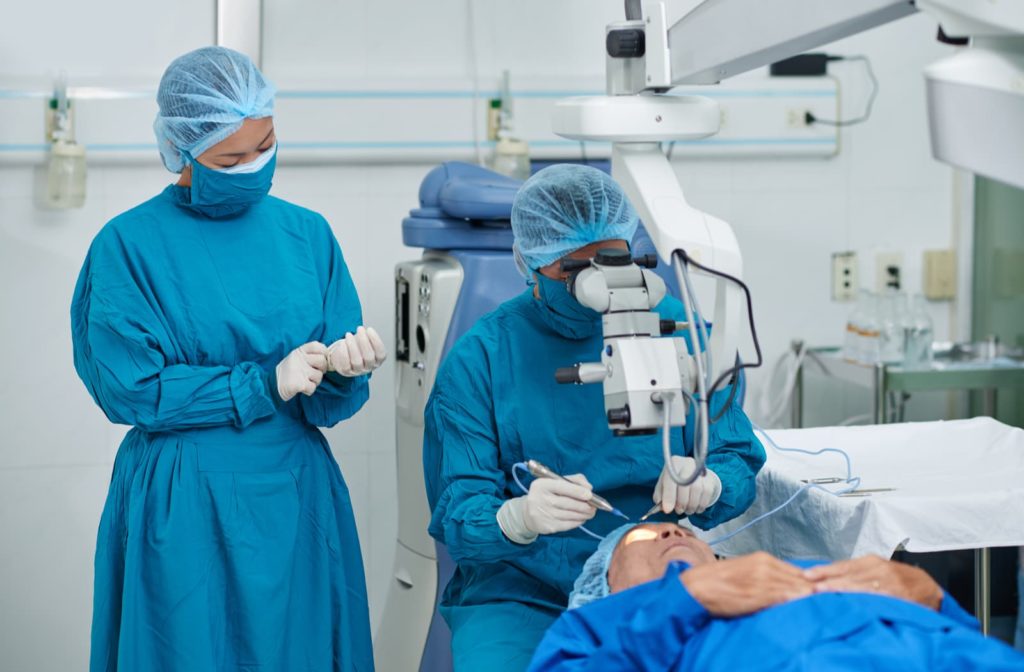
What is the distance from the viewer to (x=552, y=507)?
1.68 m

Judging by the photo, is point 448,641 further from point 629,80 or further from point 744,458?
point 629,80

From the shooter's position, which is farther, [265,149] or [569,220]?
[265,149]

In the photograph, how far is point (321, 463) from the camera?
2135 millimetres

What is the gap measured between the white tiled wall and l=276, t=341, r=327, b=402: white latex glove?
1247 mm

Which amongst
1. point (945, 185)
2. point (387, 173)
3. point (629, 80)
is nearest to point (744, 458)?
point (629, 80)

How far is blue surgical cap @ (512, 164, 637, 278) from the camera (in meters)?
1.83

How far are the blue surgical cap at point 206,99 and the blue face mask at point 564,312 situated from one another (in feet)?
1.87

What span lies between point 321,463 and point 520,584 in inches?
18.1

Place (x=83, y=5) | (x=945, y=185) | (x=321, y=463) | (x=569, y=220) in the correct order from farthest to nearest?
1. (x=945, y=185)
2. (x=83, y=5)
3. (x=321, y=463)
4. (x=569, y=220)

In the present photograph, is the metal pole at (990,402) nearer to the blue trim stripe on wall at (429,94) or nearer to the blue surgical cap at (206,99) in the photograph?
the blue trim stripe on wall at (429,94)

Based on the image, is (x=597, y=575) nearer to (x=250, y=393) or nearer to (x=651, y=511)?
(x=651, y=511)

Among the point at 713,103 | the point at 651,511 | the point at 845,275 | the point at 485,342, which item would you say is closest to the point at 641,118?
the point at 713,103

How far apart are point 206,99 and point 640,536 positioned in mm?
975

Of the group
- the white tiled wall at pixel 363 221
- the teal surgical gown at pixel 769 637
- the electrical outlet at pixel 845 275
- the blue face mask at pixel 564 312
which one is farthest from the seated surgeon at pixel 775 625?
the electrical outlet at pixel 845 275
